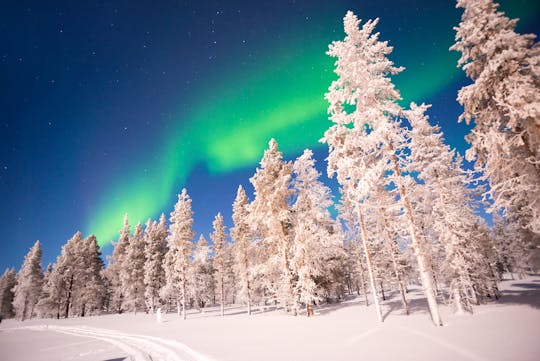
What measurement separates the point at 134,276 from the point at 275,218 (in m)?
32.1

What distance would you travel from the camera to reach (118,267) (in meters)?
46.4

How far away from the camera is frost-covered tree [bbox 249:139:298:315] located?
20703 mm

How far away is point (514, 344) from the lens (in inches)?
280

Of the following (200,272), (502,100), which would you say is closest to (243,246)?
(200,272)

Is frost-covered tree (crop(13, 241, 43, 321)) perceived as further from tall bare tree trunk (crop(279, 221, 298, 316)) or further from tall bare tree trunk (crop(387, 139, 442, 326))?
tall bare tree trunk (crop(387, 139, 442, 326))

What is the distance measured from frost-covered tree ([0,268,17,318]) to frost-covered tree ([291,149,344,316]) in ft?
235

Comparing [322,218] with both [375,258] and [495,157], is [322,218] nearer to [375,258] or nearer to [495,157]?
[495,157]

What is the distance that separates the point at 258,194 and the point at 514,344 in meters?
18.1

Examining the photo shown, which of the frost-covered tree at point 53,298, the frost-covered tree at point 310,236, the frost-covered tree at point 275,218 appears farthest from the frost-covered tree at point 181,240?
the frost-covered tree at point 53,298

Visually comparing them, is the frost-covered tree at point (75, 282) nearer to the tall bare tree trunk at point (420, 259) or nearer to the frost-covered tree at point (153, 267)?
the frost-covered tree at point (153, 267)

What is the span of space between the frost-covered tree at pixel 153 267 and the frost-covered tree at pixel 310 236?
1110 inches

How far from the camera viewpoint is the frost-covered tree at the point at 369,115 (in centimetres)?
1309

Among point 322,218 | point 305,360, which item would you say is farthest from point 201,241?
point 305,360

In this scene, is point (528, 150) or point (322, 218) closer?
point (528, 150)
